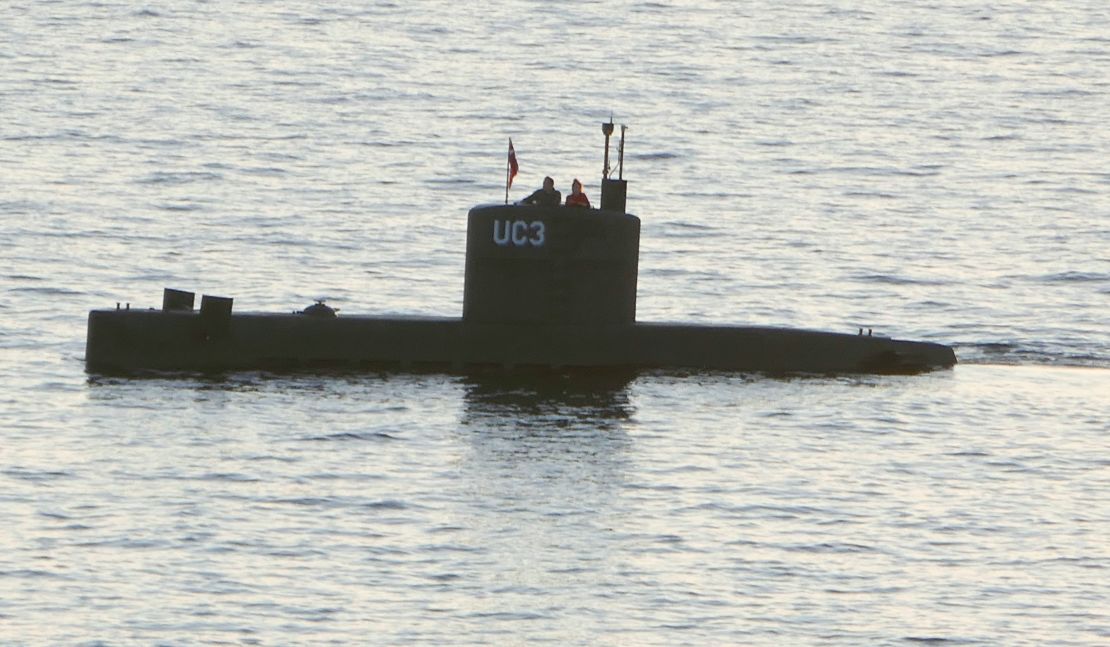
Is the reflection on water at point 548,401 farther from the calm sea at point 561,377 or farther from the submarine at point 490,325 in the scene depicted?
the submarine at point 490,325

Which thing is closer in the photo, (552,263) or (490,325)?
(552,263)

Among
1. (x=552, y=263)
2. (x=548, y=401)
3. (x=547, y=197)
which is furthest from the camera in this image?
(x=547, y=197)

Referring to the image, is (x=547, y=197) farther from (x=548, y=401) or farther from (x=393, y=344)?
(x=548, y=401)

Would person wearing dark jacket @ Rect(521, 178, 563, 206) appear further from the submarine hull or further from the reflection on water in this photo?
the reflection on water

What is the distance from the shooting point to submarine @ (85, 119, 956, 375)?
122 feet

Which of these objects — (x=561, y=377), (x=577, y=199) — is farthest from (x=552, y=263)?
(x=561, y=377)

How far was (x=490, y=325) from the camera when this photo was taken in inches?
1479

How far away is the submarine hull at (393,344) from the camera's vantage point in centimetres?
3734

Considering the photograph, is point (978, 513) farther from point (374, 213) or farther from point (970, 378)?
point (374, 213)

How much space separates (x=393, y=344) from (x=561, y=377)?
9.12 ft

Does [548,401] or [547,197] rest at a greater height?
[547,197]

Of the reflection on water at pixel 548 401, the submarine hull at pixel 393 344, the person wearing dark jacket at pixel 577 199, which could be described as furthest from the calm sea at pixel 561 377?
the person wearing dark jacket at pixel 577 199

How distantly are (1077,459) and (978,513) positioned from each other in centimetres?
385

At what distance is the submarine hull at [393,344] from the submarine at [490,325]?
0.05 feet
